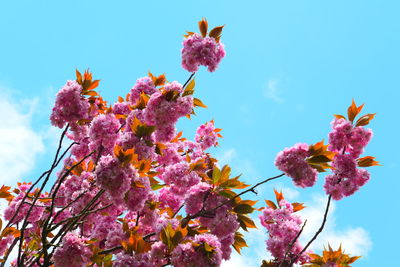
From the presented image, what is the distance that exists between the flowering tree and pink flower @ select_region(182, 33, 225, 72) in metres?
0.02

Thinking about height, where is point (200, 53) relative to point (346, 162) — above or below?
above

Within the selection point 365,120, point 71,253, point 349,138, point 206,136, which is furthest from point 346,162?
point 206,136

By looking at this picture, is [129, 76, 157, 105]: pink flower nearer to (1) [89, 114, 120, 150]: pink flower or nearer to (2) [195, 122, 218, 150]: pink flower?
(1) [89, 114, 120, 150]: pink flower

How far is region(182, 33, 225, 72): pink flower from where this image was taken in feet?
18.6

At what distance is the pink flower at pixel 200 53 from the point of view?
18.6 feet

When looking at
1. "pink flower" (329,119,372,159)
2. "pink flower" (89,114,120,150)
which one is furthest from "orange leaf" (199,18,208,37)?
"pink flower" (329,119,372,159)

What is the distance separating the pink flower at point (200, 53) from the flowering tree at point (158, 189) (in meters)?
0.02

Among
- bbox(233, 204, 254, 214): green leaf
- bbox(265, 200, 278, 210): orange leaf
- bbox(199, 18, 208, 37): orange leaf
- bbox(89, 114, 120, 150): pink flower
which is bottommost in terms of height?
bbox(233, 204, 254, 214): green leaf

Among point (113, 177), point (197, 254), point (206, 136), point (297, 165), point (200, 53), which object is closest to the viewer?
point (197, 254)

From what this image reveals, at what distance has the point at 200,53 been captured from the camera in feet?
18.6

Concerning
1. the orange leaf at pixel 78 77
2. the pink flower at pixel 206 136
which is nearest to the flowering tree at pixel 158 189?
the orange leaf at pixel 78 77

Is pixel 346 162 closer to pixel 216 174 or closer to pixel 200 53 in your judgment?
pixel 216 174

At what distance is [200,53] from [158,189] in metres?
2.18

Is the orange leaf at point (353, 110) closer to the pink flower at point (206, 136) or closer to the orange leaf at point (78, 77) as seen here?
the orange leaf at point (78, 77)
